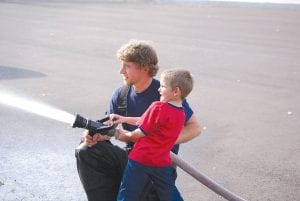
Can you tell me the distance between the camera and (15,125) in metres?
6.61

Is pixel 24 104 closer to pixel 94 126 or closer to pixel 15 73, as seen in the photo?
pixel 15 73

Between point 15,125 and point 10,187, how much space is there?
1.87 m

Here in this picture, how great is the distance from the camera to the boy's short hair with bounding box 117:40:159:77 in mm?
3564

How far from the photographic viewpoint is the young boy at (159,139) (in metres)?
3.26

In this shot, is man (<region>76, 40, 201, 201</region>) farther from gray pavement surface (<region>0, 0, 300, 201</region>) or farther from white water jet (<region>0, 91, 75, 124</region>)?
white water jet (<region>0, 91, 75, 124</region>)

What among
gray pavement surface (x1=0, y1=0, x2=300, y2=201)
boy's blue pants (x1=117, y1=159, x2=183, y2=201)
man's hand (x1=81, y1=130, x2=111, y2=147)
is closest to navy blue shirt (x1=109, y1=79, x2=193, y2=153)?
man's hand (x1=81, y1=130, x2=111, y2=147)

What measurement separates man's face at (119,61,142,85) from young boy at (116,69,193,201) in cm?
31

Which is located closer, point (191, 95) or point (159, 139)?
point (159, 139)

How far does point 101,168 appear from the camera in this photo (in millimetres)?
3850

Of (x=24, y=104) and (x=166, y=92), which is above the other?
(x=166, y=92)

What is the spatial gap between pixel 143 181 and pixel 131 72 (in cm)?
74

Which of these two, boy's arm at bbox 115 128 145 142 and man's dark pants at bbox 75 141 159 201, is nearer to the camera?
boy's arm at bbox 115 128 145 142

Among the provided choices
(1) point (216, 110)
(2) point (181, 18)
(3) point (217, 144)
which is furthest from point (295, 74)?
(2) point (181, 18)

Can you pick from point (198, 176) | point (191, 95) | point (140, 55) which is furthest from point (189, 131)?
point (191, 95)
